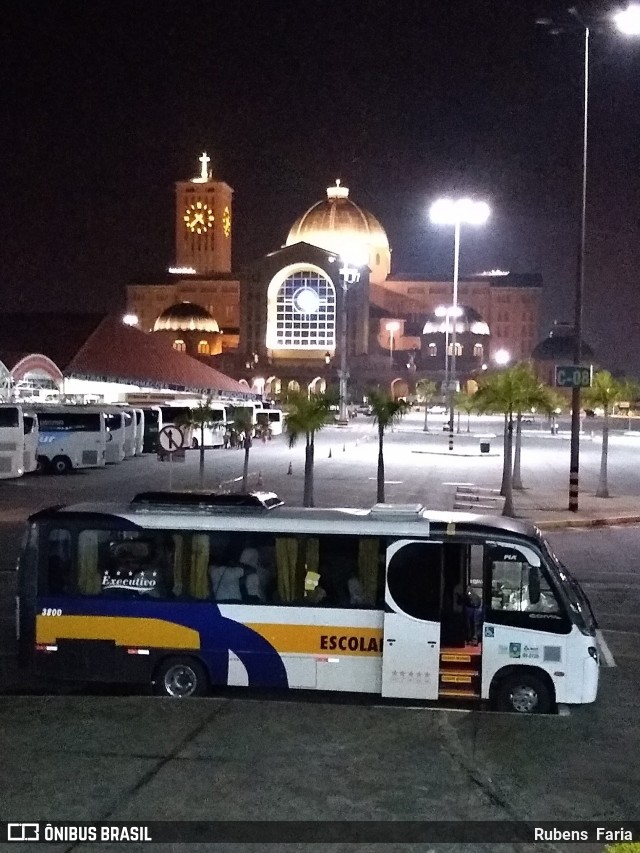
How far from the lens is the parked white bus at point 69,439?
3198cm

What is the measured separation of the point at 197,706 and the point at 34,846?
266 centimetres

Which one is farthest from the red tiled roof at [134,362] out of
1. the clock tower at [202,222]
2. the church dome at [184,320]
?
the clock tower at [202,222]

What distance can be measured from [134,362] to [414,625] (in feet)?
165

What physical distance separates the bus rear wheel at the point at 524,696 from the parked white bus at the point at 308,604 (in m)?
0.01

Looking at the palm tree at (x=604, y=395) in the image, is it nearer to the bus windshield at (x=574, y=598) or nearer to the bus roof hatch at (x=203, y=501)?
the bus windshield at (x=574, y=598)

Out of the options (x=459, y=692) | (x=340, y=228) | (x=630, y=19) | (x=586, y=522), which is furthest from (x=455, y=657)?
(x=340, y=228)

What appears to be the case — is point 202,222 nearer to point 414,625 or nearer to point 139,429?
point 139,429

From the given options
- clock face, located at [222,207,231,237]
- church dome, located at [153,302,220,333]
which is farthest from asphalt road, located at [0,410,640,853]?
clock face, located at [222,207,231,237]

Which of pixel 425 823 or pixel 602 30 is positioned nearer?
pixel 425 823

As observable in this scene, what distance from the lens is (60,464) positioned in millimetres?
32188

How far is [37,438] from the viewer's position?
3062 centimetres

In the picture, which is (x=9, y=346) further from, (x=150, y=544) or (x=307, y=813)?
(x=307, y=813)

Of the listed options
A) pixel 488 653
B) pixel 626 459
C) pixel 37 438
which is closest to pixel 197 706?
pixel 488 653

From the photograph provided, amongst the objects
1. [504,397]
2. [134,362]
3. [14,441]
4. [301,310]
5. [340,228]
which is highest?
[340,228]
